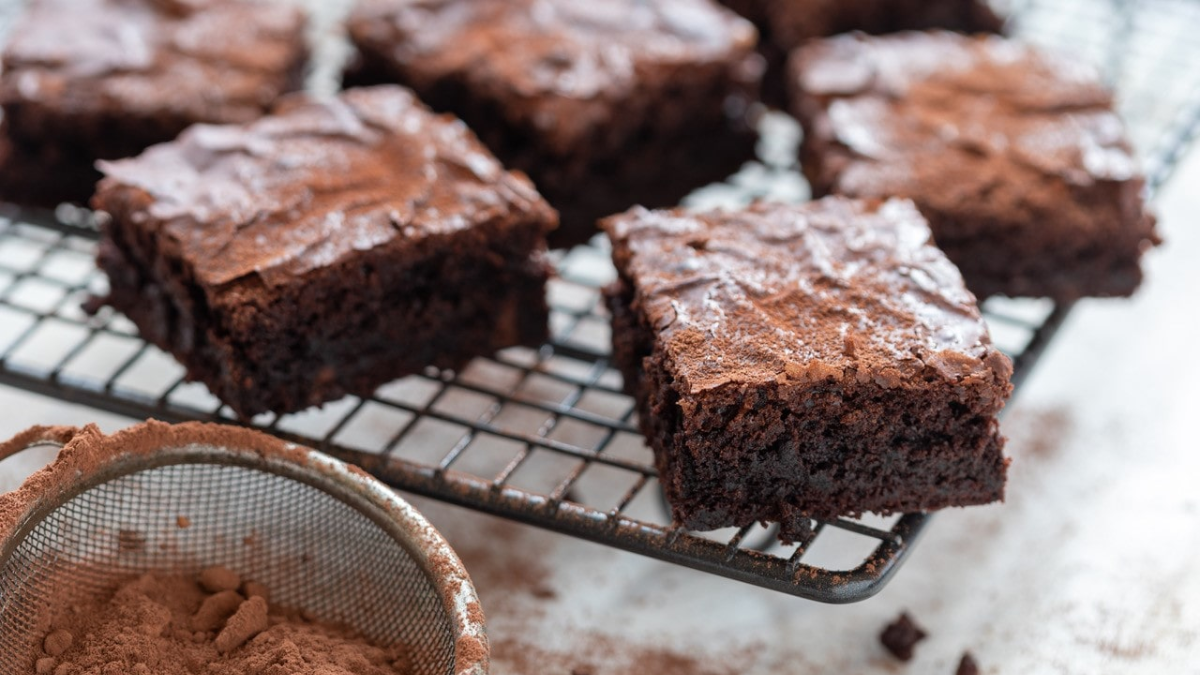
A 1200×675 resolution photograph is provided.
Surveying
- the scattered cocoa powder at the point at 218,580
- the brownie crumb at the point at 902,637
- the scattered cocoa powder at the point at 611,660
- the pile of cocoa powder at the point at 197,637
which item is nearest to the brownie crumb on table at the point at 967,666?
the brownie crumb at the point at 902,637

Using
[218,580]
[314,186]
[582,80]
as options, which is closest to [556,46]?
[582,80]

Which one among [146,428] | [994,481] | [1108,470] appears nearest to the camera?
[146,428]

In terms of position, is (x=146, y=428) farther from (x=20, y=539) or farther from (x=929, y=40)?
(x=929, y=40)

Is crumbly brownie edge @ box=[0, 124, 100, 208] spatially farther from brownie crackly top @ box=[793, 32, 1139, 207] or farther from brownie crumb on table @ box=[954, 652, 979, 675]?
brownie crumb on table @ box=[954, 652, 979, 675]

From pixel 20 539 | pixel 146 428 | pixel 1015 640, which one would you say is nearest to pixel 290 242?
pixel 146 428

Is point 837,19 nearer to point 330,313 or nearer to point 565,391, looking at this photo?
point 565,391

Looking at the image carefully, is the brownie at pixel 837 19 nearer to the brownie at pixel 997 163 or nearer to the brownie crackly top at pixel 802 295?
the brownie at pixel 997 163

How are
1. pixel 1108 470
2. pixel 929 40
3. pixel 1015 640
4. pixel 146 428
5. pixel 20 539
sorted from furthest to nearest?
1. pixel 929 40
2. pixel 1108 470
3. pixel 1015 640
4. pixel 146 428
5. pixel 20 539

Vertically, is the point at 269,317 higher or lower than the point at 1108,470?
higher
